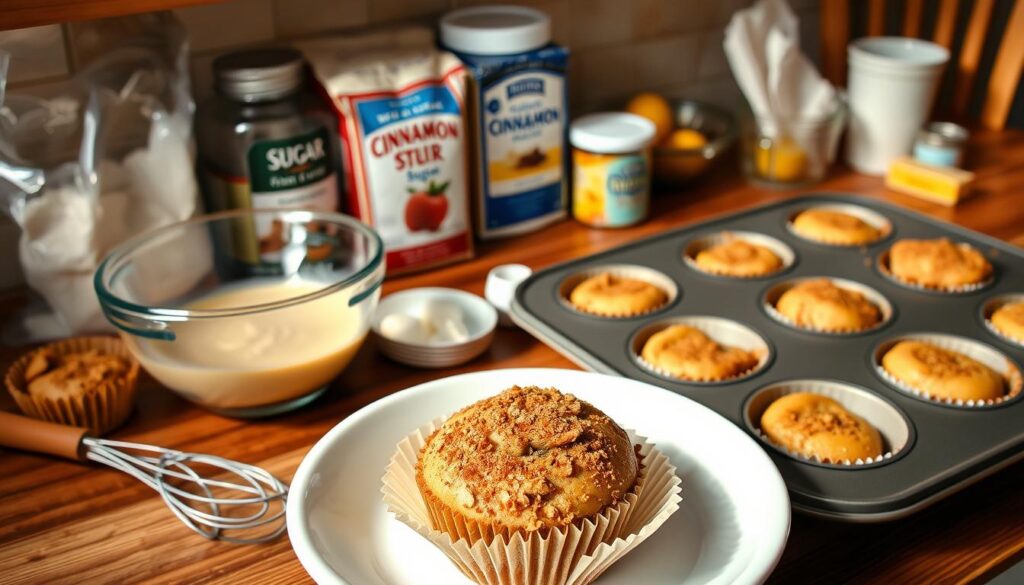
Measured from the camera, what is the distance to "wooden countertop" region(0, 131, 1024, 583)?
2.56 ft

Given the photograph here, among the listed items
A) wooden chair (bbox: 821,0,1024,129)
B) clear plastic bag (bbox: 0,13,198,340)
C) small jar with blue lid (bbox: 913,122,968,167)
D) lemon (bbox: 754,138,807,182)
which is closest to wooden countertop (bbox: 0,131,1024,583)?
clear plastic bag (bbox: 0,13,198,340)

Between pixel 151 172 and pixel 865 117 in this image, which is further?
pixel 865 117

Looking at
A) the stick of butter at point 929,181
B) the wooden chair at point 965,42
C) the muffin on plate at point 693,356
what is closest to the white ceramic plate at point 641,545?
the muffin on plate at point 693,356

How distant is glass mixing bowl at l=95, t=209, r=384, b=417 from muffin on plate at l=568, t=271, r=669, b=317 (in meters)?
0.24

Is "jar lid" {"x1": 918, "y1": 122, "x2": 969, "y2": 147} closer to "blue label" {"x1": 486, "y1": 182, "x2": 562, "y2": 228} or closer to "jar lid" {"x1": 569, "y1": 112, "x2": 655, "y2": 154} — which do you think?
"jar lid" {"x1": 569, "y1": 112, "x2": 655, "y2": 154}

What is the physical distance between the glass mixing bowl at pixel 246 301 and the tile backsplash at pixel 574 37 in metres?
0.21

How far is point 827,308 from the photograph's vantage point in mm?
1054

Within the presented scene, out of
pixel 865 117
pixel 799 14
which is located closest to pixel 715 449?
pixel 865 117

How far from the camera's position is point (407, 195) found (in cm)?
117

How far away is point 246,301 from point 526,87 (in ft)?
1.46

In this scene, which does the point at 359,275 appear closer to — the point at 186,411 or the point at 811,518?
the point at 186,411

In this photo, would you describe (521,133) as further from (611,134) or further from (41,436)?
(41,436)

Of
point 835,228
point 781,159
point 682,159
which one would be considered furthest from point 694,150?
point 835,228

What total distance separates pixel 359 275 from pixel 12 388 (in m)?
0.34
